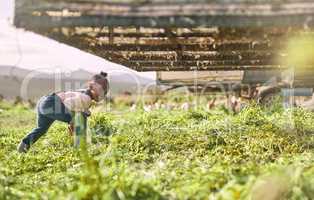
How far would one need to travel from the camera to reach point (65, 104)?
32.7ft

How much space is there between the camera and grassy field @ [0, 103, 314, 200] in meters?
4.31

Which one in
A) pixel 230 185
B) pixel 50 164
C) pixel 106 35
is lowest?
pixel 50 164

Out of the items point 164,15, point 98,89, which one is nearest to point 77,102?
point 98,89

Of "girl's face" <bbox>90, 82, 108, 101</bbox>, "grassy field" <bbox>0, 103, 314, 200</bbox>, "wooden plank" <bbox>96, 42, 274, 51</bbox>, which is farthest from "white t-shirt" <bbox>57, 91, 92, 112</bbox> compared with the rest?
"wooden plank" <bbox>96, 42, 274, 51</bbox>

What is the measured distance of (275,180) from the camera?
167 inches

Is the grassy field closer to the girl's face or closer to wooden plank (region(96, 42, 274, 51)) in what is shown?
the girl's face

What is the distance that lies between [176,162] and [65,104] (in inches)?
146

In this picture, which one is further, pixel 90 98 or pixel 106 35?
pixel 90 98

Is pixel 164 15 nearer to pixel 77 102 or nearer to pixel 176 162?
pixel 176 162

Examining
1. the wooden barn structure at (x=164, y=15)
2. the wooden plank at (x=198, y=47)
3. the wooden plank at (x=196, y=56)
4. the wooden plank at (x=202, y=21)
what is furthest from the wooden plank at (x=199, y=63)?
the wooden plank at (x=202, y=21)

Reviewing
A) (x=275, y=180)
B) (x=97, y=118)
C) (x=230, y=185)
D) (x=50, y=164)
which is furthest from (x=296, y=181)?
(x=97, y=118)

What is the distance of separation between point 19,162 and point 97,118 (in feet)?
15.4

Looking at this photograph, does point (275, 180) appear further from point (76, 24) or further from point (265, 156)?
point (265, 156)

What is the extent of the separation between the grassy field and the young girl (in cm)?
31
